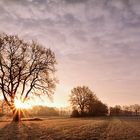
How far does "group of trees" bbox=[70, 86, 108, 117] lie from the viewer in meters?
124

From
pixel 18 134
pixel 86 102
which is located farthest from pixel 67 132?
pixel 86 102

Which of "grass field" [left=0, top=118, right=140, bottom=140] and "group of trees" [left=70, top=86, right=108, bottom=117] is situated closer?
"grass field" [left=0, top=118, right=140, bottom=140]

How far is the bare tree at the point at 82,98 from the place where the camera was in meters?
125

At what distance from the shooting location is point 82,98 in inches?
5049

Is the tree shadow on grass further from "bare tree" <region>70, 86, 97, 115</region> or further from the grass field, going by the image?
"bare tree" <region>70, 86, 97, 115</region>

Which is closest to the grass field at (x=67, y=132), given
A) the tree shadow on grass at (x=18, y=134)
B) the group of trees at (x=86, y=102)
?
the tree shadow on grass at (x=18, y=134)

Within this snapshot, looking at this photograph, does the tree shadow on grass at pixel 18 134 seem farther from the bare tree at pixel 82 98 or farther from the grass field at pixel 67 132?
the bare tree at pixel 82 98

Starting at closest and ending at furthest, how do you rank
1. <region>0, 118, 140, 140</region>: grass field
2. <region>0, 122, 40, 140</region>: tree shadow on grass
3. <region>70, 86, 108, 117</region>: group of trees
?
<region>0, 122, 40, 140</region>: tree shadow on grass → <region>0, 118, 140, 140</region>: grass field → <region>70, 86, 108, 117</region>: group of trees

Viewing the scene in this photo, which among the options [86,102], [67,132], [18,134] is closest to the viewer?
[18,134]

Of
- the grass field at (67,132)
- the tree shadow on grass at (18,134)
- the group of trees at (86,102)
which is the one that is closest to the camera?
the tree shadow on grass at (18,134)

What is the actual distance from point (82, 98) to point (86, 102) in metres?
3.20

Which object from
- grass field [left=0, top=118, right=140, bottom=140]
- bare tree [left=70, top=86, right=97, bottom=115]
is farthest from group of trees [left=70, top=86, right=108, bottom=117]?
grass field [left=0, top=118, right=140, bottom=140]

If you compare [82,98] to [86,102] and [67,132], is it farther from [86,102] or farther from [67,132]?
[67,132]

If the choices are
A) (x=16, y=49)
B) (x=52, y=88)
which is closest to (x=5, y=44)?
(x=16, y=49)
